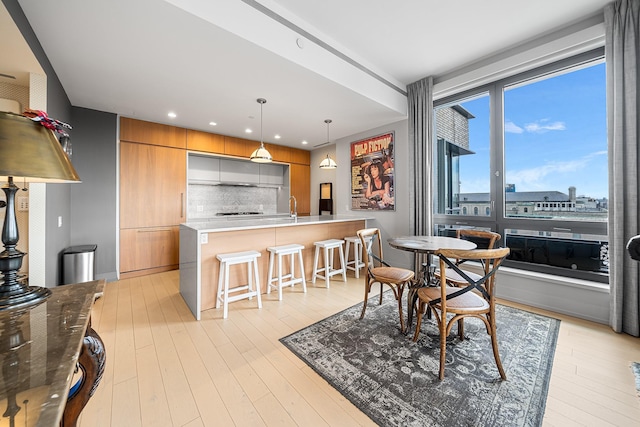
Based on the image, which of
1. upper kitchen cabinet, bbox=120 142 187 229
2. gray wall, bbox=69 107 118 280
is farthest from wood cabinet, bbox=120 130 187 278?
gray wall, bbox=69 107 118 280

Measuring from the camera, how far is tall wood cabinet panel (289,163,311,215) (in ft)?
21.1

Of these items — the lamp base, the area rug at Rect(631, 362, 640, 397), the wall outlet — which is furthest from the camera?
the wall outlet

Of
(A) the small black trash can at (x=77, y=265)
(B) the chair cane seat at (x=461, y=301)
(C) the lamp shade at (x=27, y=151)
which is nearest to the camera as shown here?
(C) the lamp shade at (x=27, y=151)

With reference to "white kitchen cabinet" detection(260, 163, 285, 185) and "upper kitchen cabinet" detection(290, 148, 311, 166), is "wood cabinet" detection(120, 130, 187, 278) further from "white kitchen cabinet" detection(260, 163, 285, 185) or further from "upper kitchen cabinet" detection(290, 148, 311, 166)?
"upper kitchen cabinet" detection(290, 148, 311, 166)

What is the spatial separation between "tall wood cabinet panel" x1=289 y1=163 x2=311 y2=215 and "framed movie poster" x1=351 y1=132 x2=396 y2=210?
185cm

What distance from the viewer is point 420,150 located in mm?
3873

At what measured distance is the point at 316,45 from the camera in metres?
2.71

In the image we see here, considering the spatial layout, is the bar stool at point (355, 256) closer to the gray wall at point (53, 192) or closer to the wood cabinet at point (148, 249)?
the wood cabinet at point (148, 249)

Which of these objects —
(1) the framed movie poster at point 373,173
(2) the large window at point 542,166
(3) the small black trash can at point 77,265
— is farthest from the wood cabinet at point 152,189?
(2) the large window at point 542,166

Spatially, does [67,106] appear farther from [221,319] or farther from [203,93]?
[221,319]

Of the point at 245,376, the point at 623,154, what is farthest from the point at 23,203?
the point at 623,154

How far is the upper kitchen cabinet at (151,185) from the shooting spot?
13.3ft

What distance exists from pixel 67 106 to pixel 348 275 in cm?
482

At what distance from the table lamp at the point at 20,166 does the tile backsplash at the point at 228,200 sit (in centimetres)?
412
